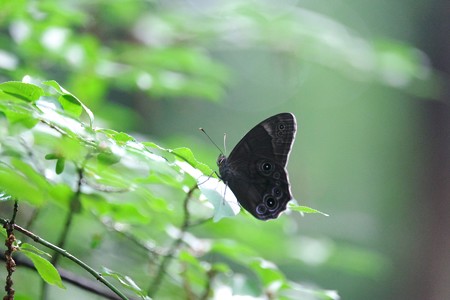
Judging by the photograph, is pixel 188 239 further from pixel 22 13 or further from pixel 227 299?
pixel 22 13

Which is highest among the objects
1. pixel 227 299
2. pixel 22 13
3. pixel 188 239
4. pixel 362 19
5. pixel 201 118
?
pixel 362 19

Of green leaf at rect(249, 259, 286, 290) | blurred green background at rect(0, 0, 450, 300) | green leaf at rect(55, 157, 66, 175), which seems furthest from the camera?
blurred green background at rect(0, 0, 450, 300)

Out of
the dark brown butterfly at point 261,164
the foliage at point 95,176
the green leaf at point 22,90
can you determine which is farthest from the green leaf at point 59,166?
the dark brown butterfly at point 261,164

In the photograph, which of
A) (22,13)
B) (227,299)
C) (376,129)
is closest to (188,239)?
(227,299)

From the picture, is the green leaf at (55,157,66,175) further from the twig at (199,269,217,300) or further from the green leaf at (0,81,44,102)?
the twig at (199,269,217,300)

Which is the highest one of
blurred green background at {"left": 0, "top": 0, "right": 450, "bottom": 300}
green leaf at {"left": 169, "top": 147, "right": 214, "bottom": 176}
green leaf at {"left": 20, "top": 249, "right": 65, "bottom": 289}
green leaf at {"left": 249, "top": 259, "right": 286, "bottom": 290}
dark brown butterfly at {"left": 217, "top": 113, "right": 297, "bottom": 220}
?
blurred green background at {"left": 0, "top": 0, "right": 450, "bottom": 300}

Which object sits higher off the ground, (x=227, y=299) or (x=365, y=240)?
(x=365, y=240)

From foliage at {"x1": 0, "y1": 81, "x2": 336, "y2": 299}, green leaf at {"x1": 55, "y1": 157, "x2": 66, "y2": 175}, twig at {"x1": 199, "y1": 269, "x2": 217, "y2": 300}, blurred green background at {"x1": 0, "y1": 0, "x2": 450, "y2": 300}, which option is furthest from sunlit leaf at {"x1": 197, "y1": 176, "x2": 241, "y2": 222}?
blurred green background at {"x1": 0, "y1": 0, "x2": 450, "y2": 300}
